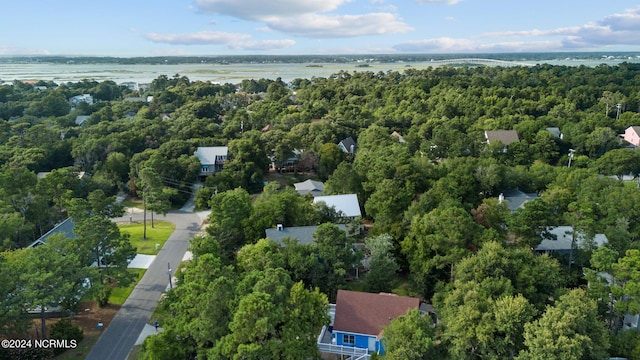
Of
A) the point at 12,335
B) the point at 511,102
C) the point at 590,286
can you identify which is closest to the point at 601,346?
the point at 590,286

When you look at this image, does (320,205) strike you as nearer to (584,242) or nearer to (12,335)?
(584,242)

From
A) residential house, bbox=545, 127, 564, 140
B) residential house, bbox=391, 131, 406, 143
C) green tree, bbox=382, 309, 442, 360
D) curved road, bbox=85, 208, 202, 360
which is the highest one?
residential house, bbox=545, 127, 564, 140

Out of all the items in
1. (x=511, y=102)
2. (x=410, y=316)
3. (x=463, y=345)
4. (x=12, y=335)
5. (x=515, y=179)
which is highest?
(x=511, y=102)

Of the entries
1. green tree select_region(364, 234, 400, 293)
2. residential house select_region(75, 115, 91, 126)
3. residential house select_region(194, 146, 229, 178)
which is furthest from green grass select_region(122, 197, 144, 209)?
residential house select_region(75, 115, 91, 126)

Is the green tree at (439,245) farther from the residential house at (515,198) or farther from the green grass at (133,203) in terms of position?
the green grass at (133,203)

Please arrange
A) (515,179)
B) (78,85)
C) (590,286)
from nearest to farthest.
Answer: (590,286) < (515,179) < (78,85)

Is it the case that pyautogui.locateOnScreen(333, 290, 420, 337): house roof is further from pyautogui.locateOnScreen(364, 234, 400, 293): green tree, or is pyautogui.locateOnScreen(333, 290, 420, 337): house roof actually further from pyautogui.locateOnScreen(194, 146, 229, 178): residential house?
pyautogui.locateOnScreen(194, 146, 229, 178): residential house

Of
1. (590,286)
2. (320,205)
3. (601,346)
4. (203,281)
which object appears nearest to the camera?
(601,346)
